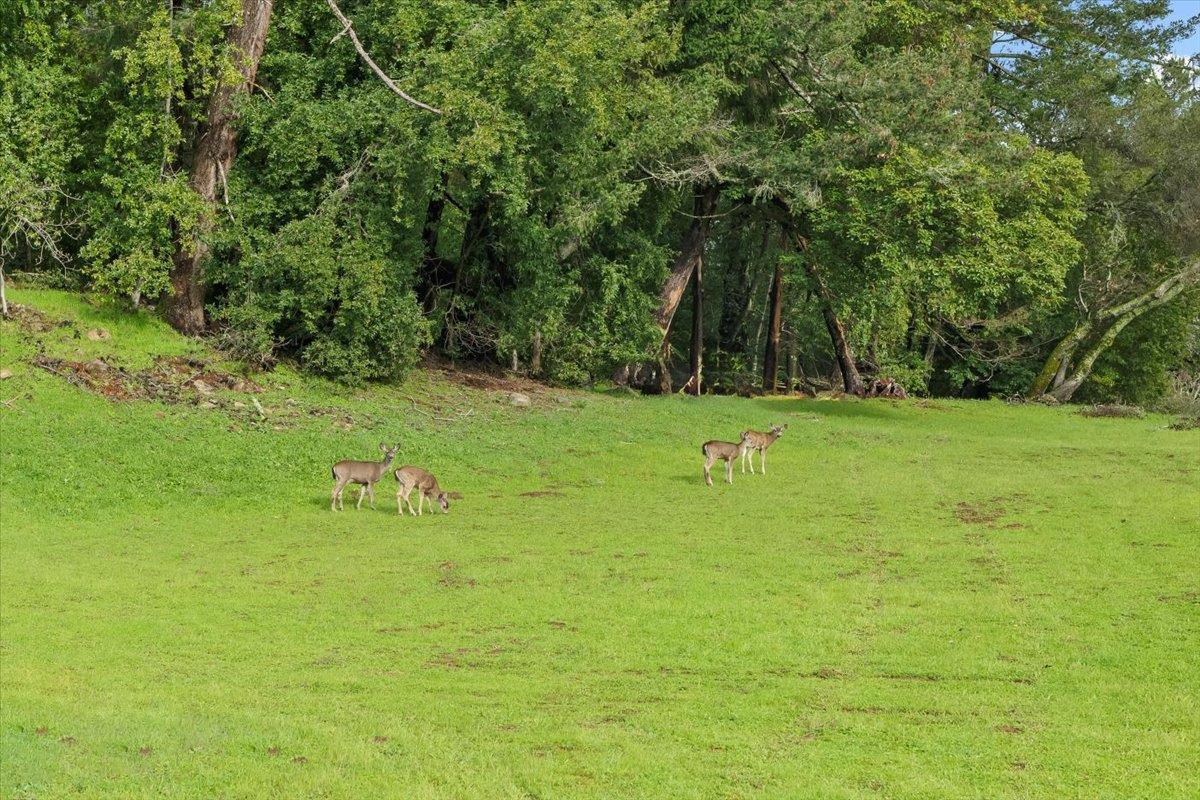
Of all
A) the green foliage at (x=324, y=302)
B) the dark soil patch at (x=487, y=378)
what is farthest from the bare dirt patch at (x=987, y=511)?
the dark soil patch at (x=487, y=378)

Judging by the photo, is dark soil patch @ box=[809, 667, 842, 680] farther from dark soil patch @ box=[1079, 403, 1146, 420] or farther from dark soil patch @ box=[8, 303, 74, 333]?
dark soil patch @ box=[1079, 403, 1146, 420]

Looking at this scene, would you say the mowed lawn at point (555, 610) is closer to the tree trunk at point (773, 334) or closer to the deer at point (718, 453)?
the deer at point (718, 453)

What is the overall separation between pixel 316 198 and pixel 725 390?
71.6 feet

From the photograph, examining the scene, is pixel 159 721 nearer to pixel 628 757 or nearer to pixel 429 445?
pixel 628 757

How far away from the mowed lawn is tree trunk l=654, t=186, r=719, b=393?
10.0 meters

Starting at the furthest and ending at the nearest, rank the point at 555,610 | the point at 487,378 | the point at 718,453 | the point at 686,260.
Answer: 1. the point at 686,260
2. the point at 487,378
3. the point at 718,453
4. the point at 555,610

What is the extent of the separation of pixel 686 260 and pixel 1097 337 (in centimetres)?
1837

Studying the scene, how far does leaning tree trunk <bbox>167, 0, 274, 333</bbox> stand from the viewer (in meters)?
29.6

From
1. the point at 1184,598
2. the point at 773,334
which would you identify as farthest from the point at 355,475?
the point at 773,334

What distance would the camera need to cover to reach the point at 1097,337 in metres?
48.9

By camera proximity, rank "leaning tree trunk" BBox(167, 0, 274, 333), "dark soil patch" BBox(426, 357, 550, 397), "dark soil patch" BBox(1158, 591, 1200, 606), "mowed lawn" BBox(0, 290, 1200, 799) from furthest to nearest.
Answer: "dark soil patch" BBox(426, 357, 550, 397) < "leaning tree trunk" BBox(167, 0, 274, 333) < "dark soil patch" BBox(1158, 591, 1200, 606) < "mowed lawn" BBox(0, 290, 1200, 799)

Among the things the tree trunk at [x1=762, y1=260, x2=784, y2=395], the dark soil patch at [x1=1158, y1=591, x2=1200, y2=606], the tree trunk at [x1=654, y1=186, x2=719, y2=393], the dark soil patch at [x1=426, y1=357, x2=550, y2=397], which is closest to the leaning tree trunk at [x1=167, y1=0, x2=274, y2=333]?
the dark soil patch at [x1=426, y1=357, x2=550, y2=397]

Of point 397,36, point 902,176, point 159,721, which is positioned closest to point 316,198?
point 397,36

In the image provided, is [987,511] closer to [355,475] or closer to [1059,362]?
[355,475]
